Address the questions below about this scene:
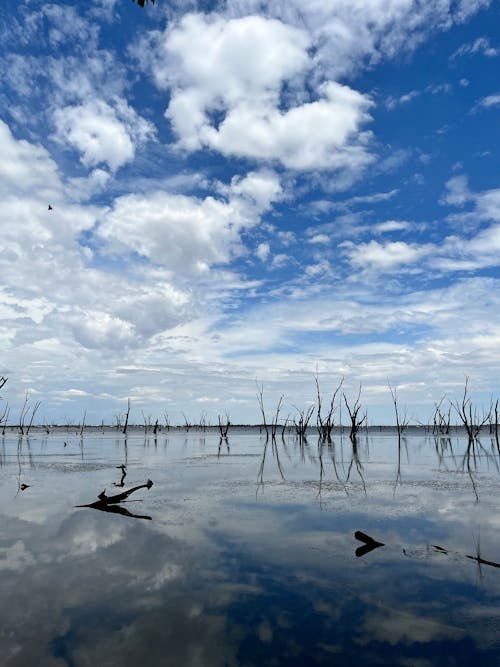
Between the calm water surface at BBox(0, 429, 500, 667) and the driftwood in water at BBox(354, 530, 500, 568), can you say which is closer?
the calm water surface at BBox(0, 429, 500, 667)

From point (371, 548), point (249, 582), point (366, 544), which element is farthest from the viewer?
point (366, 544)

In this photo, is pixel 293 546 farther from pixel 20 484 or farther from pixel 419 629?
pixel 20 484

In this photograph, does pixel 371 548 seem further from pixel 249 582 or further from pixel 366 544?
pixel 249 582

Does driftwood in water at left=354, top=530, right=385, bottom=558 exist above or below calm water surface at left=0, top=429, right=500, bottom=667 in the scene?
above

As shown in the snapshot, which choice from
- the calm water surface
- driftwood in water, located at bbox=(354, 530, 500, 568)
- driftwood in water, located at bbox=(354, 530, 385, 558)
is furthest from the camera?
driftwood in water, located at bbox=(354, 530, 385, 558)

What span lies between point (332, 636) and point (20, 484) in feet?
37.2

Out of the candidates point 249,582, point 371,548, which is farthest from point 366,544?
point 249,582

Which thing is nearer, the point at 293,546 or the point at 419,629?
the point at 419,629

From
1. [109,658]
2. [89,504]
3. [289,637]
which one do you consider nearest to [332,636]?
[289,637]

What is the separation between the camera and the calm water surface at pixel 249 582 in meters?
3.77

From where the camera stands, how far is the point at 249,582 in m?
5.23

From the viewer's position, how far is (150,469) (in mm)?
17094

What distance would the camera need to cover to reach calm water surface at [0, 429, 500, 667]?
3770 mm

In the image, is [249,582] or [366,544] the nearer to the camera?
[249,582]
